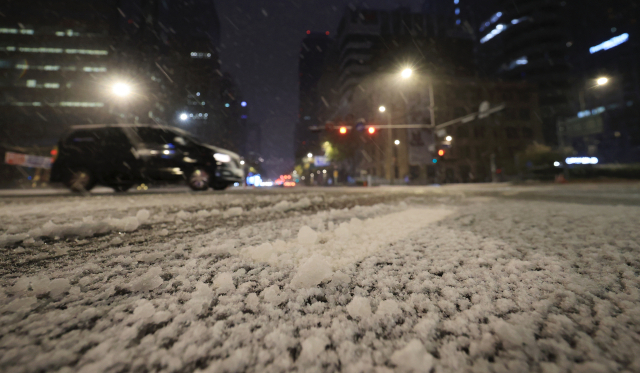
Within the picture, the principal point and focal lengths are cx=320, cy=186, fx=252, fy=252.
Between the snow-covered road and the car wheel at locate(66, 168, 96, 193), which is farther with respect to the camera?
the car wheel at locate(66, 168, 96, 193)

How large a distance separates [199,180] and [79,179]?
10.4ft

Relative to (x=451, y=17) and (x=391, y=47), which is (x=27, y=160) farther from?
(x=451, y=17)

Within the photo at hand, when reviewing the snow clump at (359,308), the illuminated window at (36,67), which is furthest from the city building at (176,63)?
the snow clump at (359,308)

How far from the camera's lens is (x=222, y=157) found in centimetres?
779

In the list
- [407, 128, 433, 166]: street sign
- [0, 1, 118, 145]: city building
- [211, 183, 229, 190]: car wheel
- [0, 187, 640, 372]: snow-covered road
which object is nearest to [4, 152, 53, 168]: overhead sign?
[211, 183, 229, 190]: car wheel

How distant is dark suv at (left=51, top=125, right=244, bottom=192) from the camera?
6.96 metres

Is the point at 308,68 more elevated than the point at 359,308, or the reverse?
the point at 308,68

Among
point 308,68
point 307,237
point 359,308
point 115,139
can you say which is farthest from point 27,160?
point 308,68

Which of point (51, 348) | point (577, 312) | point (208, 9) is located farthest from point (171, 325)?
point (208, 9)

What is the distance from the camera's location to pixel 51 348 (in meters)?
0.62

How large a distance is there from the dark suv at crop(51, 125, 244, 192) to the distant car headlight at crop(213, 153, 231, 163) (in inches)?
23.0

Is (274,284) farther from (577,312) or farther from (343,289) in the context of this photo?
(577,312)

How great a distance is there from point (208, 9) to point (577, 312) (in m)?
139

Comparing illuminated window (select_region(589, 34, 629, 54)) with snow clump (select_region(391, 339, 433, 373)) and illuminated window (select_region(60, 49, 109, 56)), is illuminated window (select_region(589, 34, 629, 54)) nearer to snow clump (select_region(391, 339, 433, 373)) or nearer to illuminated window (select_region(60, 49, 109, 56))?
snow clump (select_region(391, 339, 433, 373))
